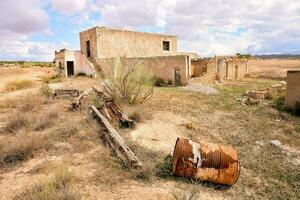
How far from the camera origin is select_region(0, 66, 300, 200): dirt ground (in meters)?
4.91

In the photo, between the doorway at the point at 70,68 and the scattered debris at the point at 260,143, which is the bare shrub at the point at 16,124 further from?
the doorway at the point at 70,68

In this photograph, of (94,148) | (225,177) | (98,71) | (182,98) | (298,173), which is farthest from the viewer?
(98,71)

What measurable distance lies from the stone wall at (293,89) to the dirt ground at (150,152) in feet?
2.93

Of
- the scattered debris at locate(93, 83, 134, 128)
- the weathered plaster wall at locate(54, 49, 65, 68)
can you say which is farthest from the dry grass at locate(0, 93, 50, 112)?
the weathered plaster wall at locate(54, 49, 65, 68)

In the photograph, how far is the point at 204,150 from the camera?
215 inches

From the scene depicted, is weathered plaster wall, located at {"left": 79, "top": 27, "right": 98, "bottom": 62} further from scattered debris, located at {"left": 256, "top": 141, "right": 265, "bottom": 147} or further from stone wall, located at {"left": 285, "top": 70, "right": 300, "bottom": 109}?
scattered debris, located at {"left": 256, "top": 141, "right": 265, "bottom": 147}

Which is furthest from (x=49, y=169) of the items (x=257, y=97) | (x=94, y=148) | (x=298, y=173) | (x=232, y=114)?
(x=257, y=97)

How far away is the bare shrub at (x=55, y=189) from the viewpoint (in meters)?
4.07

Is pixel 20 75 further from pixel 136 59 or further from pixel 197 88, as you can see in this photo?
pixel 197 88

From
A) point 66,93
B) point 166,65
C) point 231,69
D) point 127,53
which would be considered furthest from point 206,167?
point 231,69

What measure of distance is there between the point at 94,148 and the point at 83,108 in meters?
3.98

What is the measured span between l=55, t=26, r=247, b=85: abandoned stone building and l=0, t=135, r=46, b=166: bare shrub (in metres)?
13.2

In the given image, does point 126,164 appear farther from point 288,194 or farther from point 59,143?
point 288,194

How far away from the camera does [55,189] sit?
4.29 metres
